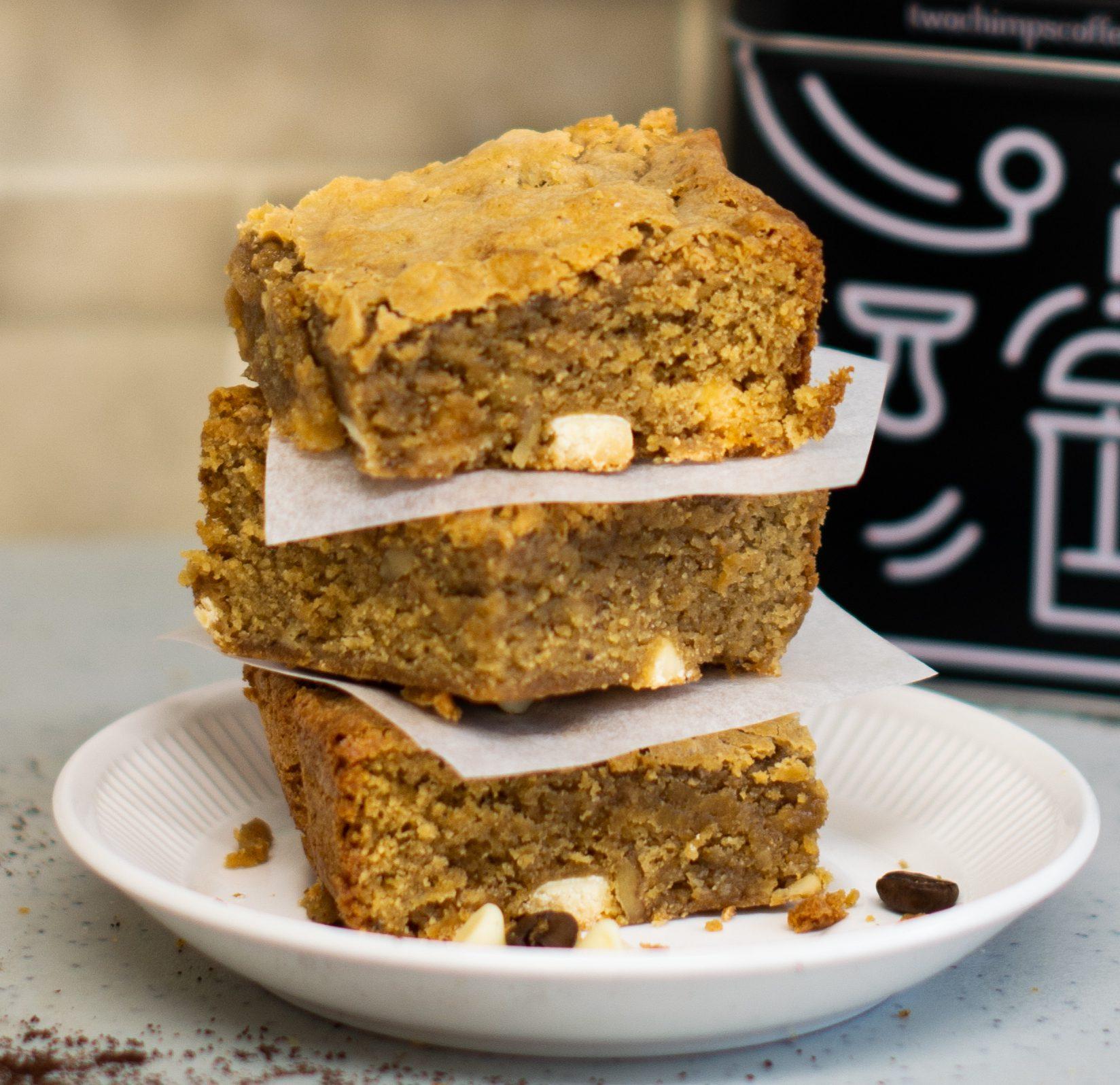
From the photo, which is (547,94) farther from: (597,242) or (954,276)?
(597,242)

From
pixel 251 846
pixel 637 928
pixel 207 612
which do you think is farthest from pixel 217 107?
pixel 637 928

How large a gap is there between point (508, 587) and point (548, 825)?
0.84ft

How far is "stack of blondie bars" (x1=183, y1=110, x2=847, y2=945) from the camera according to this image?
4.57ft

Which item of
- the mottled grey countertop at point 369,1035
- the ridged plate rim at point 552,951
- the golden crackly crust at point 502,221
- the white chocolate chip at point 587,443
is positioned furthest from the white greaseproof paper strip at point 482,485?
the mottled grey countertop at point 369,1035

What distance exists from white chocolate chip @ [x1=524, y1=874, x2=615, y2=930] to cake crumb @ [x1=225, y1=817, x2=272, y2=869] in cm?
32

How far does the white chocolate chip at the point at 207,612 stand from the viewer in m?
1.61

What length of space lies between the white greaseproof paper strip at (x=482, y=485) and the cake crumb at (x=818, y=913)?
0.39 metres

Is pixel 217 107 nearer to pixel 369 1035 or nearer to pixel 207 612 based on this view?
pixel 207 612

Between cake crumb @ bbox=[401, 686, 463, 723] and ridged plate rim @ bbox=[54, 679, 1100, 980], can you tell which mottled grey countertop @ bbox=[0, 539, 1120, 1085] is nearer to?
ridged plate rim @ bbox=[54, 679, 1100, 980]

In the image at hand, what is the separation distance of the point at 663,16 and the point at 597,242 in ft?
5.43

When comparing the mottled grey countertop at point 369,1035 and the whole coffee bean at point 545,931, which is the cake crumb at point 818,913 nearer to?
the mottled grey countertop at point 369,1035

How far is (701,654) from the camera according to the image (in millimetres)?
1552

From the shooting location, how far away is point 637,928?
1544mm

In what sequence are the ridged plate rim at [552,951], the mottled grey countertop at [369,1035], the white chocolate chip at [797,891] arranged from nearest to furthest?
the ridged plate rim at [552,951]
the mottled grey countertop at [369,1035]
the white chocolate chip at [797,891]
